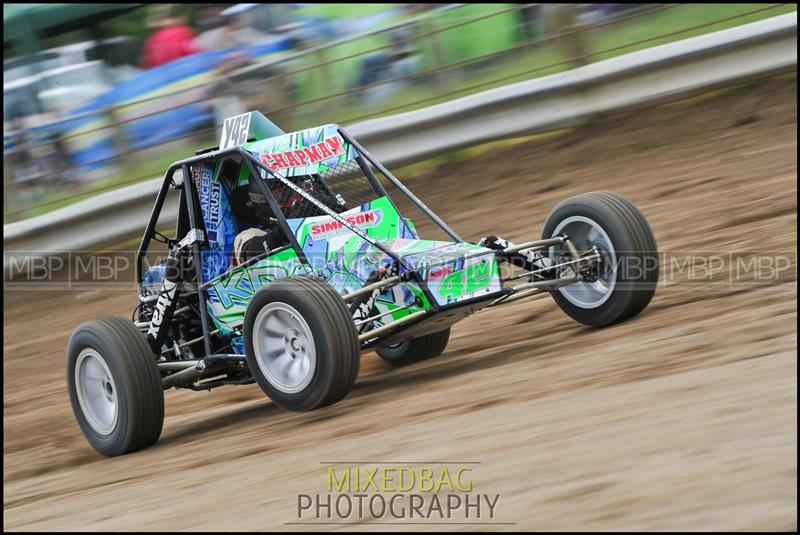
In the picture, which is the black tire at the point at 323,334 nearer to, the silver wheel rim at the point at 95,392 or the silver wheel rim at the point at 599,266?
the silver wheel rim at the point at 95,392

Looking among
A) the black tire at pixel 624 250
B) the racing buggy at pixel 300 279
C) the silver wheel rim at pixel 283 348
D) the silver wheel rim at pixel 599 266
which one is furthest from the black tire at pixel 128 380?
the black tire at pixel 624 250

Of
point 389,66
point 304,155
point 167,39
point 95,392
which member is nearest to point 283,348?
point 304,155

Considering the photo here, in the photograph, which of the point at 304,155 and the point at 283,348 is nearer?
the point at 283,348

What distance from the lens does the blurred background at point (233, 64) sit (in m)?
10.2

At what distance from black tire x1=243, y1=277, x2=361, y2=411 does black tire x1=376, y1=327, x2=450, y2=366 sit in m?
1.51

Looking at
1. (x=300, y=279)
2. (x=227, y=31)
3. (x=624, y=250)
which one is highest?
(x=227, y=31)

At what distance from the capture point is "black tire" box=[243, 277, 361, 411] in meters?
5.09

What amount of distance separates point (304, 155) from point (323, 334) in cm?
129

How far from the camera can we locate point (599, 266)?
19.3 feet

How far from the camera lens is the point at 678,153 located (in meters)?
9.47

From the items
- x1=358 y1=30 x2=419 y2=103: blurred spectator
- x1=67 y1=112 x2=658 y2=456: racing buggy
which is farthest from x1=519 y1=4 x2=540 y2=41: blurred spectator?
x1=67 y1=112 x2=658 y2=456: racing buggy

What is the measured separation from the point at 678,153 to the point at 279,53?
3.80 meters

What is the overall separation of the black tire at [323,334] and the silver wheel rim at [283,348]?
5 centimetres

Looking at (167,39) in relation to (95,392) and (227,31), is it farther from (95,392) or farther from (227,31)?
(95,392)
